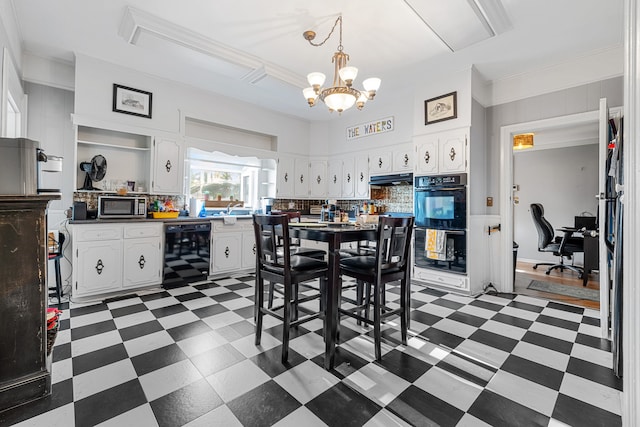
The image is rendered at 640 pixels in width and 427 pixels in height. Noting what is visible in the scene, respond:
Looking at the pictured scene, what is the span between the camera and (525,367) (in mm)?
1958

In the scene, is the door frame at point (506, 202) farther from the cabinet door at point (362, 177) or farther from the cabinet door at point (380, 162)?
the cabinet door at point (362, 177)

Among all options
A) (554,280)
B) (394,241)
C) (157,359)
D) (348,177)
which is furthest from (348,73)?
(554,280)

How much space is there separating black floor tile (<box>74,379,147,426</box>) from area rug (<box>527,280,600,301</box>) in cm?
454

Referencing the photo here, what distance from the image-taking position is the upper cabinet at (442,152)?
3.61 meters

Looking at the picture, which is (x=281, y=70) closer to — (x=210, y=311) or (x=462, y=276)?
(x=210, y=311)

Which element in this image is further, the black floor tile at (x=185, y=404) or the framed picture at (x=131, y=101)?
the framed picture at (x=131, y=101)

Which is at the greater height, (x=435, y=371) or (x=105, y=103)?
(x=105, y=103)

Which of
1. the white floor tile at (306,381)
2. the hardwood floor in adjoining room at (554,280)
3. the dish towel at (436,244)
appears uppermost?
the dish towel at (436,244)

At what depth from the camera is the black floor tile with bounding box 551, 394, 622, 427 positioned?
1.47 metres

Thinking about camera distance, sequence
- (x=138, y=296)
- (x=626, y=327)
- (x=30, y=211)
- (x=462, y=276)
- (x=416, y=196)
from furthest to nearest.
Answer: (x=416, y=196) < (x=462, y=276) < (x=138, y=296) < (x=30, y=211) < (x=626, y=327)

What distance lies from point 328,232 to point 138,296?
2.68m

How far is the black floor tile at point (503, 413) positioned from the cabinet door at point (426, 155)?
2.81 meters

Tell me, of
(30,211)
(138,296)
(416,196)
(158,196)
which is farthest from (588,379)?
(158,196)

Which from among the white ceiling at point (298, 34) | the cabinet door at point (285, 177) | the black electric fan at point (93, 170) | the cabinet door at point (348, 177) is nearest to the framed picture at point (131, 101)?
the white ceiling at point (298, 34)
